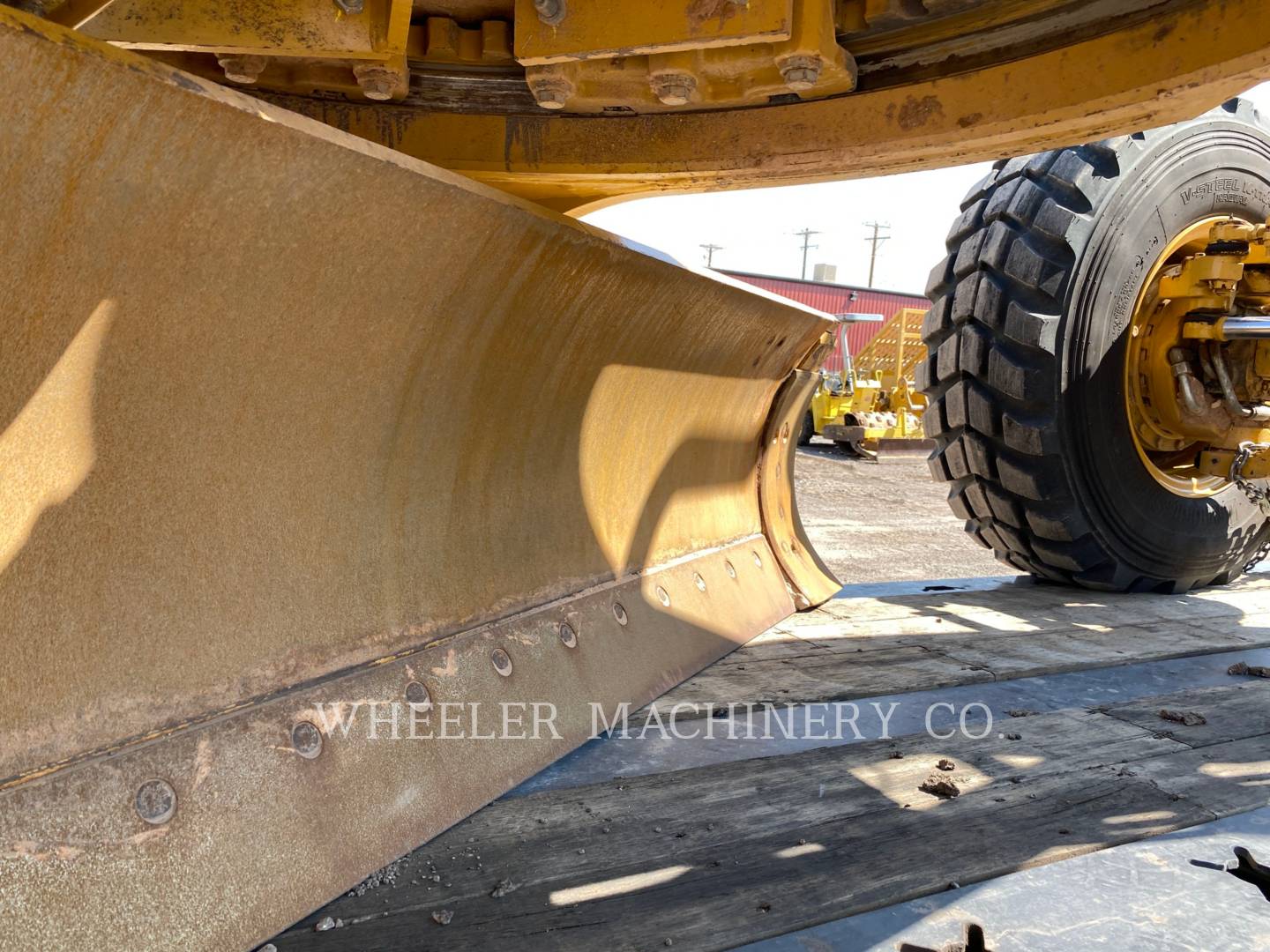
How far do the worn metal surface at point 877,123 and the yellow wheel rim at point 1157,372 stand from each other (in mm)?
1942

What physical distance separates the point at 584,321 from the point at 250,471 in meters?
0.82

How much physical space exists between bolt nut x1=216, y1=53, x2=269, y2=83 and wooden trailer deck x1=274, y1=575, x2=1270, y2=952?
4.68ft

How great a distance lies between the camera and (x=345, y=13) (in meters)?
1.62

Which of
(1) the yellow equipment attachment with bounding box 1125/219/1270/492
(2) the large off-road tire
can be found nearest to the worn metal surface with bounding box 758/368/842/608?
(2) the large off-road tire

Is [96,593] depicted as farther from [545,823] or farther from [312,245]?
[545,823]

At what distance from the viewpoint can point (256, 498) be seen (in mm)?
1409

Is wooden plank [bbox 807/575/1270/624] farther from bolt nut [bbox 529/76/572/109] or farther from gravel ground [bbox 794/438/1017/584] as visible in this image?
bolt nut [bbox 529/76/572/109]

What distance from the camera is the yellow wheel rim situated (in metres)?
3.64

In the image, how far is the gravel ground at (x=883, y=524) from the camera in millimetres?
6441

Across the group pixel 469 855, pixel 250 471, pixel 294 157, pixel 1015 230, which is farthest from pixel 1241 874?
pixel 1015 230

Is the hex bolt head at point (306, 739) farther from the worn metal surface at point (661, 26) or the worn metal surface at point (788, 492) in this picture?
the worn metal surface at point (788, 492)

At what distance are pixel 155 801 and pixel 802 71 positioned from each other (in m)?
1.55

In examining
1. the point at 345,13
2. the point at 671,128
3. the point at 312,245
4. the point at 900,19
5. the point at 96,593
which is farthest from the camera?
the point at 671,128

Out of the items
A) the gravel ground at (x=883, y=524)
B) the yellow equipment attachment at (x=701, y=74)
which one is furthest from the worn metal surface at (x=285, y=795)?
the gravel ground at (x=883, y=524)
